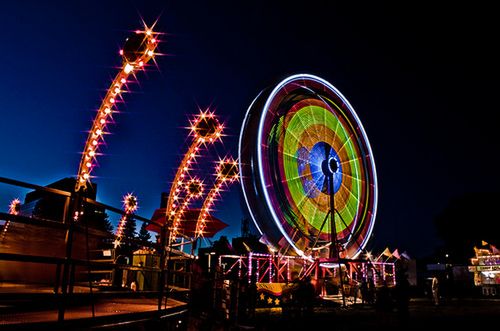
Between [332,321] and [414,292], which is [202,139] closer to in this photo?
[332,321]

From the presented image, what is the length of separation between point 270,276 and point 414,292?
15529 millimetres

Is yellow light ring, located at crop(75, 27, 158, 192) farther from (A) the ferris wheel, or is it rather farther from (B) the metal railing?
(A) the ferris wheel

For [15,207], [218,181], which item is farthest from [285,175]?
[15,207]

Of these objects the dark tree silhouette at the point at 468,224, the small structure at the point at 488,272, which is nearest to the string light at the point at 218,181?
the small structure at the point at 488,272

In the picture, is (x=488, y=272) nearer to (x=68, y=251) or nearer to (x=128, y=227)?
(x=128, y=227)

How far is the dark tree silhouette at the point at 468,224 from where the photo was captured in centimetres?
5631

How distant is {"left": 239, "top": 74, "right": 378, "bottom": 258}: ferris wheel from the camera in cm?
1944

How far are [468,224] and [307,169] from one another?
4573 centimetres

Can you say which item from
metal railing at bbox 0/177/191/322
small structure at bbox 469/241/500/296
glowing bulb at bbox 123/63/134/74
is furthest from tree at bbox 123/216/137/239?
small structure at bbox 469/241/500/296

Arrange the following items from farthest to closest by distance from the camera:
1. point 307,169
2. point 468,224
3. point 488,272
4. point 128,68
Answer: point 468,224 → point 488,272 → point 307,169 → point 128,68

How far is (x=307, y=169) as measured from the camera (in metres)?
22.9

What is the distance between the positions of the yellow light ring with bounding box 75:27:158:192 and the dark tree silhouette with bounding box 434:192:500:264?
53248mm

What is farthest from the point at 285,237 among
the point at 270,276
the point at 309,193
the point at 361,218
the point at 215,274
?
the point at 361,218

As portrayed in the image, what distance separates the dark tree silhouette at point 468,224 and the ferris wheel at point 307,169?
116 ft
